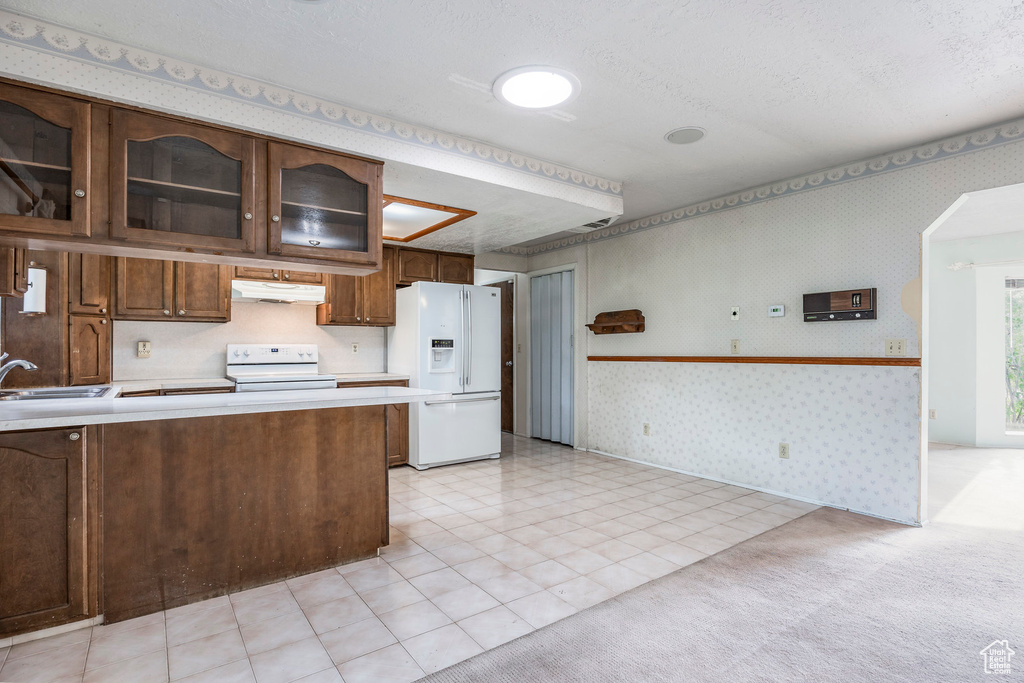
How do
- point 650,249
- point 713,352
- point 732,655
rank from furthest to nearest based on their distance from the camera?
point 650,249, point 713,352, point 732,655

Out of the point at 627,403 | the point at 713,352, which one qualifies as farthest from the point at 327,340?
the point at 713,352

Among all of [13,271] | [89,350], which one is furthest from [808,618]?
[89,350]

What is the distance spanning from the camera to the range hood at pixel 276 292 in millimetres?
4160

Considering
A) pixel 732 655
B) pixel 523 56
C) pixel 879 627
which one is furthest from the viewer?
pixel 523 56

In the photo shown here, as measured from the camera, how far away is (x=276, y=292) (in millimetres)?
4320

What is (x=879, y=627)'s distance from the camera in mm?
2062

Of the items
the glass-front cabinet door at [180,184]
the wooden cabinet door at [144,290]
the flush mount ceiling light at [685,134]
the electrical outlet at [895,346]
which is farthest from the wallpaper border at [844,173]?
the wooden cabinet door at [144,290]

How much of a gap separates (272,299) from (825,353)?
424 cm

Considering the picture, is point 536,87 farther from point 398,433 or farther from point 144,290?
point 398,433

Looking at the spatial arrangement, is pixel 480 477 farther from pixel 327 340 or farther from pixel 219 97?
pixel 219 97

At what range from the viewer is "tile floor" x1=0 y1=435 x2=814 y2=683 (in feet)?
5.98

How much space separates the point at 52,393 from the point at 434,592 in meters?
2.45

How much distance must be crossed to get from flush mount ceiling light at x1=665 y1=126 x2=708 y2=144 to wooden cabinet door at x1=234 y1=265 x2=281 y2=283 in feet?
10.4

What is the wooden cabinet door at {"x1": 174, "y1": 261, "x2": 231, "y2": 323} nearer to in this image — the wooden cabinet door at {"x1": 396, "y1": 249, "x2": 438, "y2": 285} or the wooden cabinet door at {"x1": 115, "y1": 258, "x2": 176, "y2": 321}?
the wooden cabinet door at {"x1": 115, "y1": 258, "x2": 176, "y2": 321}
